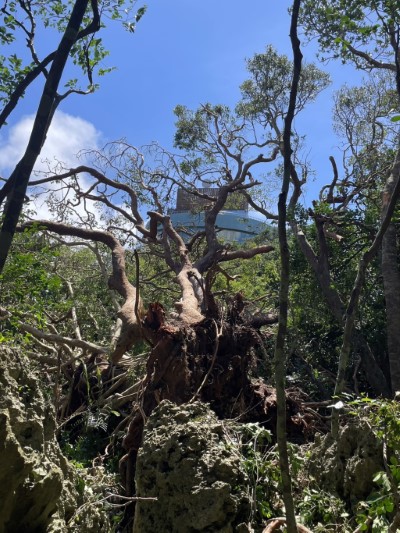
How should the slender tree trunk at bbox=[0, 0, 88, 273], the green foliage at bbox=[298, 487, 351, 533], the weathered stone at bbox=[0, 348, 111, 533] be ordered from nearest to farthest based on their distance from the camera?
the weathered stone at bbox=[0, 348, 111, 533]
the slender tree trunk at bbox=[0, 0, 88, 273]
the green foliage at bbox=[298, 487, 351, 533]

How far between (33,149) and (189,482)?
2046 millimetres

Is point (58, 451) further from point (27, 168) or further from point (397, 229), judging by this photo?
point (397, 229)

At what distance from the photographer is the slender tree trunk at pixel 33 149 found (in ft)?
10.5

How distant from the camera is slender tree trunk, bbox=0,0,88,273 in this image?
320 cm

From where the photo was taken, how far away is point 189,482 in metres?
3.52

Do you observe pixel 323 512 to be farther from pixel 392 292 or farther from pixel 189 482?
pixel 392 292

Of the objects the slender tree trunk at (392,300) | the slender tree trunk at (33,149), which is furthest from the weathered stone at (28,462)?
the slender tree trunk at (392,300)

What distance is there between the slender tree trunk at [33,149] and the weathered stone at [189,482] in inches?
57.7

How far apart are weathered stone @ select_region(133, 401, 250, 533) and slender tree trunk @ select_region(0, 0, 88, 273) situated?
4.81 feet

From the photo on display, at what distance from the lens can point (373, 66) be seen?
10.9 m

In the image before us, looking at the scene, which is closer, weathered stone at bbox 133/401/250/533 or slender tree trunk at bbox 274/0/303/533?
slender tree trunk at bbox 274/0/303/533

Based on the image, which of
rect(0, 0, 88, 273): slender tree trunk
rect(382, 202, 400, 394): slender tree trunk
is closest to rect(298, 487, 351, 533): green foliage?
rect(0, 0, 88, 273): slender tree trunk

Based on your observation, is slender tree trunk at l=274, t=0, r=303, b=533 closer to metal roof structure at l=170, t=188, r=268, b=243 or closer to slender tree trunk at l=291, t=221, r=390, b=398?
slender tree trunk at l=291, t=221, r=390, b=398

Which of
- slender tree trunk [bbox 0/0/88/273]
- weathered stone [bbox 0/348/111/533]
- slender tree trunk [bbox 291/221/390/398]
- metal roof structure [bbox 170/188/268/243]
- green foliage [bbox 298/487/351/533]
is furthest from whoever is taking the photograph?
metal roof structure [bbox 170/188/268/243]
